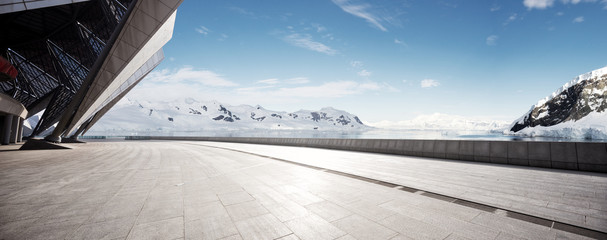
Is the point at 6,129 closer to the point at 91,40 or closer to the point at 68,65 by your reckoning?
the point at 68,65

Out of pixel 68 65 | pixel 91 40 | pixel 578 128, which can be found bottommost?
pixel 578 128

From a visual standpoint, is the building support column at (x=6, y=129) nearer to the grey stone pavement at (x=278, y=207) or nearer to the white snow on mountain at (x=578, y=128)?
the grey stone pavement at (x=278, y=207)

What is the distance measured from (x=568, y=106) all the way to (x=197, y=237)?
9588 inches

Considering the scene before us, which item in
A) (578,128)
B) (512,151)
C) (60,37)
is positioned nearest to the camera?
(512,151)

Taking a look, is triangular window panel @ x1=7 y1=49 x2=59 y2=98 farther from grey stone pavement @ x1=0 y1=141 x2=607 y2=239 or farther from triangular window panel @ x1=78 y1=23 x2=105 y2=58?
grey stone pavement @ x1=0 y1=141 x2=607 y2=239

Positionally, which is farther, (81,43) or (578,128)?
(578,128)

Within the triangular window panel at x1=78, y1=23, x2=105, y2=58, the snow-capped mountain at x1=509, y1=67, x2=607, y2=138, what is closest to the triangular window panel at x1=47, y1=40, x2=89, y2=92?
the triangular window panel at x1=78, y1=23, x2=105, y2=58

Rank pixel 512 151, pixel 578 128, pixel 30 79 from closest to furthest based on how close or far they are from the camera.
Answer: pixel 512 151
pixel 30 79
pixel 578 128

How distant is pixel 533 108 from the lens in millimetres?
173750

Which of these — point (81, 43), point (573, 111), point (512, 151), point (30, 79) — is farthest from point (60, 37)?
point (573, 111)

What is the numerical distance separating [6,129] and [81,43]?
1468 centimetres

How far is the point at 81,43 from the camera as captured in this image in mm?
25812

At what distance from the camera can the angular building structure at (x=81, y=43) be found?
564 inches

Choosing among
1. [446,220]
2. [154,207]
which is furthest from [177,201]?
[446,220]
